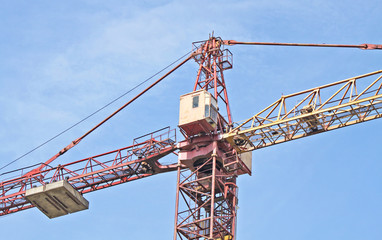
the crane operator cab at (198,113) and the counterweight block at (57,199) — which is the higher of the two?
the crane operator cab at (198,113)

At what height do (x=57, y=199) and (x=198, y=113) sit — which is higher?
(x=198, y=113)

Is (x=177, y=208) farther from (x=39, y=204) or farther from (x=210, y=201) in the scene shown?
(x=39, y=204)

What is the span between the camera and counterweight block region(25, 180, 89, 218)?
8138cm

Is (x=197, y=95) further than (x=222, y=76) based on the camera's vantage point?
No

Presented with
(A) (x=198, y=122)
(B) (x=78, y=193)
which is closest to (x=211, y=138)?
(A) (x=198, y=122)

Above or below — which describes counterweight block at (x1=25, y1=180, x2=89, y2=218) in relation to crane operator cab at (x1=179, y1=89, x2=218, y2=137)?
below

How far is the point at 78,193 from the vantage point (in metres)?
82.6

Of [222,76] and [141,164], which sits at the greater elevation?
[222,76]

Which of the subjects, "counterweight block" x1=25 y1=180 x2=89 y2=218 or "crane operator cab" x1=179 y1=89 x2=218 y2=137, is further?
"counterweight block" x1=25 y1=180 x2=89 y2=218

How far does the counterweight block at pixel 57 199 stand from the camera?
267 ft

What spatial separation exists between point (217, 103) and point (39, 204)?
56.6 feet

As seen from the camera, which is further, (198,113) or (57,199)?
(57,199)

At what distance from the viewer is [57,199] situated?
270ft

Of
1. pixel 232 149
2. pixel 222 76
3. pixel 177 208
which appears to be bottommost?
pixel 177 208
